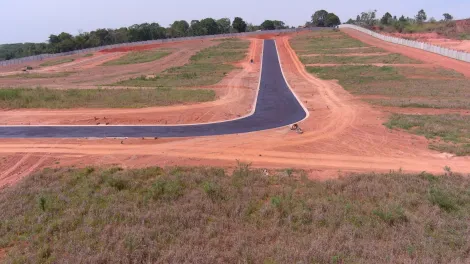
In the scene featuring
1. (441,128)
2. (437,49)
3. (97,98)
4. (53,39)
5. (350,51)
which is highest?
(53,39)

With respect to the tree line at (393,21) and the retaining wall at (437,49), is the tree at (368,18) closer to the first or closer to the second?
the tree line at (393,21)

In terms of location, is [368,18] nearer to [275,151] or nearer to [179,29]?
[179,29]

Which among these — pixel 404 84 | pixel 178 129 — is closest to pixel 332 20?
pixel 404 84

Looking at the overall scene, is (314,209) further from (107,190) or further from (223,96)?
(223,96)

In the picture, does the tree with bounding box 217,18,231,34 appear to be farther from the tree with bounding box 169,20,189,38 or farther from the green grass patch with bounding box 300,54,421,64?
the green grass patch with bounding box 300,54,421,64

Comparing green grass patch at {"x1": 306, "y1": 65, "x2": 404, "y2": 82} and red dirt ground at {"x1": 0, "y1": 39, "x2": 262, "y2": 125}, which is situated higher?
green grass patch at {"x1": 306, "y1": 65, "x2": 404, "y2": 82}

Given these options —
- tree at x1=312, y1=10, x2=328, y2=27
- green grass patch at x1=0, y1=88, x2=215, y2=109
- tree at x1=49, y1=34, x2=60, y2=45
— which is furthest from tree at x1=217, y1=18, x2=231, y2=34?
green grass patch at x1=0, y1=88, x2=215, y2=109

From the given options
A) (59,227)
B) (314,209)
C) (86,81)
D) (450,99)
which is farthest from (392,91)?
(86,81)
